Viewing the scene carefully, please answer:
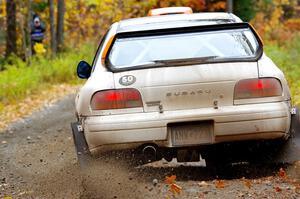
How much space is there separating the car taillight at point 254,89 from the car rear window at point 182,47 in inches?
11.8

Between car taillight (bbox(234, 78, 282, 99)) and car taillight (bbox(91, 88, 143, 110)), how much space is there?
887 millimetres

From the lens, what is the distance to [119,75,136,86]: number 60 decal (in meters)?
6.25

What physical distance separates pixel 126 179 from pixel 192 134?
0.76 metres

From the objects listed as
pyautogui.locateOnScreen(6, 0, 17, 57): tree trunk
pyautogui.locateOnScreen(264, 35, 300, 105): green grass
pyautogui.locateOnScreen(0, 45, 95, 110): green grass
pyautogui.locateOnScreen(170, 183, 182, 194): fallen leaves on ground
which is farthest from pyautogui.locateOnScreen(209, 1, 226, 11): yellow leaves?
pyautogui.locateOnScreen(170, 183, 182, 194): fallen leaves on ground

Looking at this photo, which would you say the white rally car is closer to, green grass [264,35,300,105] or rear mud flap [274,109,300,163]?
rear mud flap [274,109,300,163]

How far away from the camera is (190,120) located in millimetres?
6164

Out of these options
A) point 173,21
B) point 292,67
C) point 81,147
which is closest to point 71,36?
point 292,67

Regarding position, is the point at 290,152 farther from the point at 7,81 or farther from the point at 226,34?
the point at 7,81

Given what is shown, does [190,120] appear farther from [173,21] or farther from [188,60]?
[173,21]

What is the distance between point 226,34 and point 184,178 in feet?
4.74

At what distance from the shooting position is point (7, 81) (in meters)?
17.3

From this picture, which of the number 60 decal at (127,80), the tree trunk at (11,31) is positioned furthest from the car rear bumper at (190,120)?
the tree trunk at (11,31)

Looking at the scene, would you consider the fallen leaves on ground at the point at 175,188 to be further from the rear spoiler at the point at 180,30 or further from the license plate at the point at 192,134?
the rear spoiler at the point at 180,30

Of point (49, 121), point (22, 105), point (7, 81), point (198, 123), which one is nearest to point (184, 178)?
point (198, 123)
